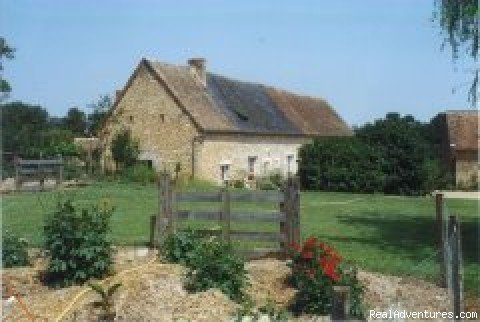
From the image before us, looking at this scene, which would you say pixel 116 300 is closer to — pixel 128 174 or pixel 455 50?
pixel 455 50

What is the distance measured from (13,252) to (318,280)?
4.69 m

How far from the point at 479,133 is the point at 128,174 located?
23.4m

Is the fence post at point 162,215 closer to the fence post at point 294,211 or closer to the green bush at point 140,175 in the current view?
the fence post at point 294,211

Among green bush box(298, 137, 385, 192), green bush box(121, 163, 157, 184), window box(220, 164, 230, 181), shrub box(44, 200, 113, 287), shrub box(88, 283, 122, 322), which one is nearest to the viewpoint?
shrub box(88, 283, 122, 322)

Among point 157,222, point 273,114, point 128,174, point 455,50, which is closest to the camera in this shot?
point 157,222

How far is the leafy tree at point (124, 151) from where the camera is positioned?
36250 millimetres

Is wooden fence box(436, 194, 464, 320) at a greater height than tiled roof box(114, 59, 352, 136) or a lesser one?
lesser

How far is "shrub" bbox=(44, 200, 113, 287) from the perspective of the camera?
9.99 metres

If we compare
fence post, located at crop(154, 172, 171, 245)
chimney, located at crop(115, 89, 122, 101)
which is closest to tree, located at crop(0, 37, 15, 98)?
chimney, located at crop(115, 89, 122, 101)

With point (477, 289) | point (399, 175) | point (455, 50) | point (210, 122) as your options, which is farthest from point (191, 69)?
point (477, 289)

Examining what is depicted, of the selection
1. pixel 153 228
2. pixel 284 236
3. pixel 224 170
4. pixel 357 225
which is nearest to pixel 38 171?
pixel 224 170

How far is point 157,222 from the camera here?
12070 millimetres

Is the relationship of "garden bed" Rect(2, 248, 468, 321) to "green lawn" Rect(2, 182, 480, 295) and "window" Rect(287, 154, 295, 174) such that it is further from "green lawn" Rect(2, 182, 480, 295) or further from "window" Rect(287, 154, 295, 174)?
"window" Rect(287, 154, 295, 174)

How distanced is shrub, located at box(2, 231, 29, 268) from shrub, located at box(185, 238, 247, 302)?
2.85 metres
